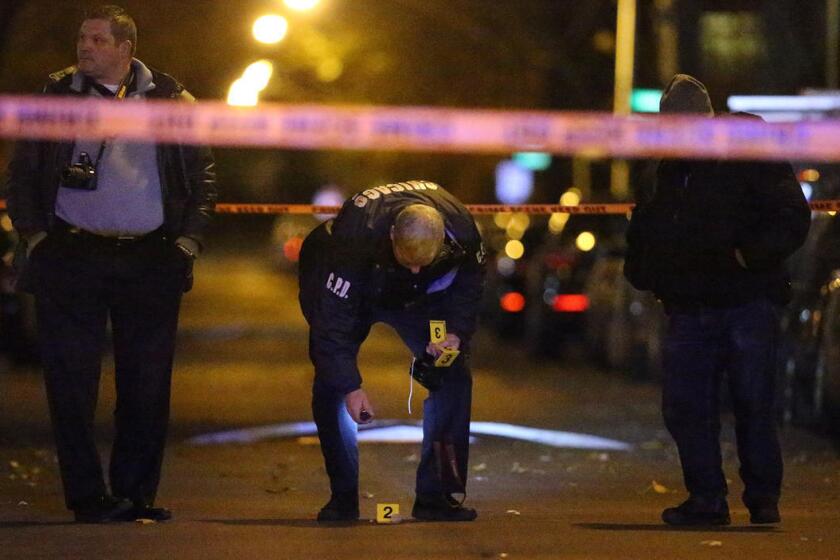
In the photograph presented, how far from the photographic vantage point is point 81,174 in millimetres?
7125

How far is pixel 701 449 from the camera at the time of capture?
24.2ft

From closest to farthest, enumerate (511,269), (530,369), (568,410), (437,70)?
1. (568,410)
2. (530,369)
3. (511,269)
4. (437,70)

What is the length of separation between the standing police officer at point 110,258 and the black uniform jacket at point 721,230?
5.95 ft

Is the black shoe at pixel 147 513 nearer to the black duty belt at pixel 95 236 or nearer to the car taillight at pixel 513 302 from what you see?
the black duty belt at pixel 95 236

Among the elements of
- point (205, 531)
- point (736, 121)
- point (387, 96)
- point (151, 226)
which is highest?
point (387, 96)

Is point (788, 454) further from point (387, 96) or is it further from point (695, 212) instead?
point (387, 96)

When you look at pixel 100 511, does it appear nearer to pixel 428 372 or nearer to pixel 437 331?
pixel 428 372

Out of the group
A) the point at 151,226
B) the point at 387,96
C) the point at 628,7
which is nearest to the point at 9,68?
the point at 387,96

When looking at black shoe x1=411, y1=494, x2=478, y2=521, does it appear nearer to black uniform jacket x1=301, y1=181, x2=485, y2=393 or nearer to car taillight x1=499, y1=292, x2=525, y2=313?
black uniform jacket x1=301, y1=181, x2=485, y2=393

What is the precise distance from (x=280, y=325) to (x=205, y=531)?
18.2 m

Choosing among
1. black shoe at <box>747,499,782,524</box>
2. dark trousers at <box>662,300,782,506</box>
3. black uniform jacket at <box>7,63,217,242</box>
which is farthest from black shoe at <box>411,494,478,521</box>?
black uniform jacket at <box>7,63,217,242</box>

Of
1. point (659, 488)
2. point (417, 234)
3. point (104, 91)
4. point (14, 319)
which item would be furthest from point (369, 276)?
point (14, 319)

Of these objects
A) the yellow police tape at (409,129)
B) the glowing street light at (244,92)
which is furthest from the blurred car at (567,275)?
the yellow police tape at (409,129)

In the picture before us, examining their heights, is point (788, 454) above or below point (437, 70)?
below
